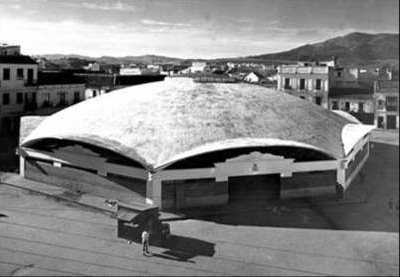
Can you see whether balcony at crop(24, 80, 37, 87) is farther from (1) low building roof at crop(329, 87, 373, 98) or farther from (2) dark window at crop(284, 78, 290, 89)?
(1) low building roof at crop(329, 87, 373, 98)

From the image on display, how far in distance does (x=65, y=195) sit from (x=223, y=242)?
29.1 ft

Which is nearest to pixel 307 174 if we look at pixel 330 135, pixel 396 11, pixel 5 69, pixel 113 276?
pixel 330 135

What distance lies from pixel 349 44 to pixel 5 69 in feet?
88.3

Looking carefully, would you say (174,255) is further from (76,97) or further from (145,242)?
(76,97)

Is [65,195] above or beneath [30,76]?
beneath

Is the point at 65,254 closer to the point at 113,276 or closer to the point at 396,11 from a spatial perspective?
the point at 113,276

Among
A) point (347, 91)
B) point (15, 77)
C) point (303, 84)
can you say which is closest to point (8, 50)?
point (15, 77)

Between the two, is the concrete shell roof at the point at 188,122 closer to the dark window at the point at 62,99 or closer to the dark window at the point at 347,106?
the dark window at the point at 62,99

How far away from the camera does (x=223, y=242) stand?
53.7 feet

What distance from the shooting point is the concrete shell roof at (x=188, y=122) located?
69.3 ft

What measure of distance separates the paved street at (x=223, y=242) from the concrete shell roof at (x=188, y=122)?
9.53 ft

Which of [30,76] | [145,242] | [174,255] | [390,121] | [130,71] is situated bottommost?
[174,255]

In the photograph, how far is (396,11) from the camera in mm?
9312

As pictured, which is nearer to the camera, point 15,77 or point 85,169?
point 85,169
